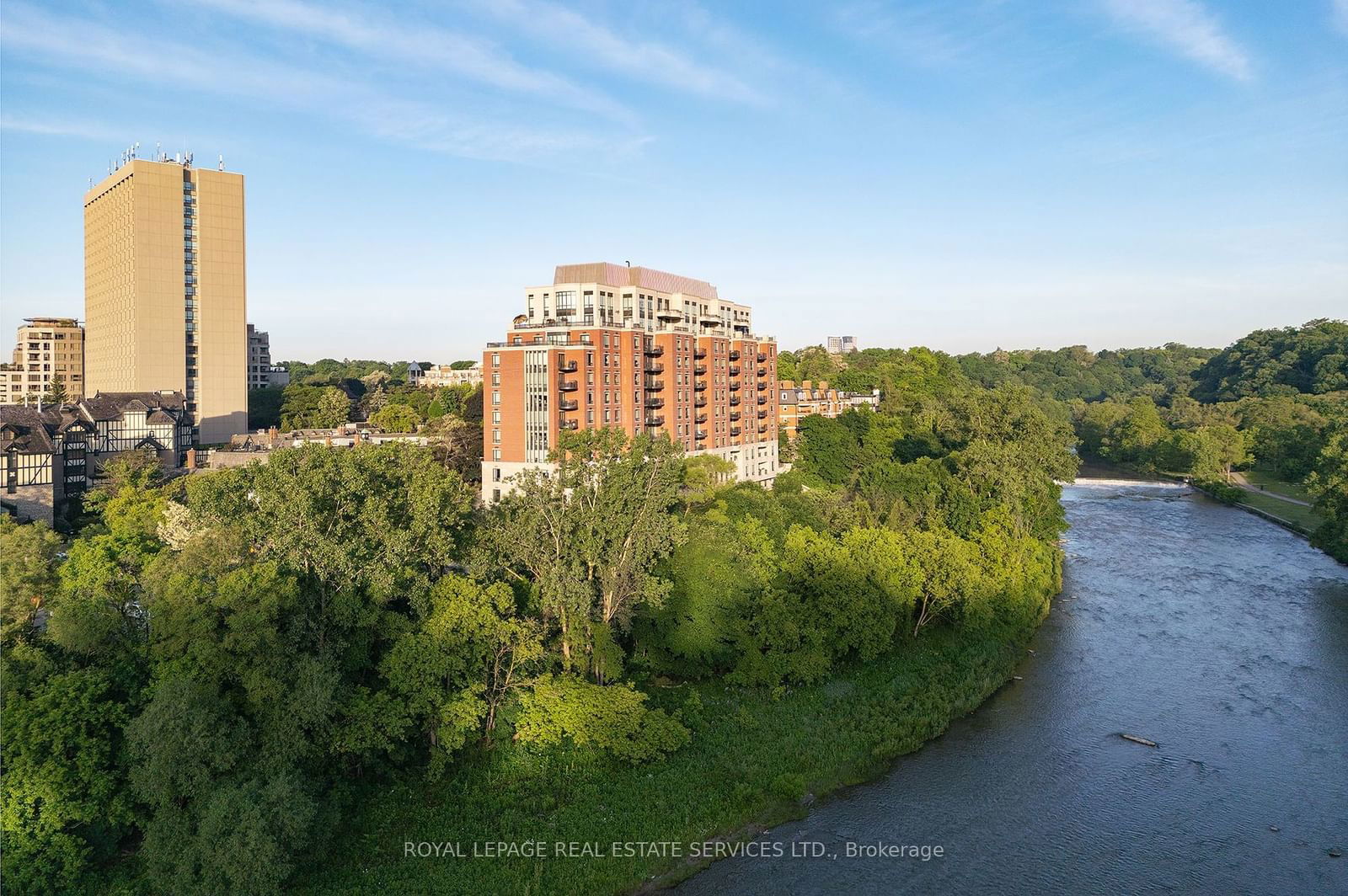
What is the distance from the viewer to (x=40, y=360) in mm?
116188

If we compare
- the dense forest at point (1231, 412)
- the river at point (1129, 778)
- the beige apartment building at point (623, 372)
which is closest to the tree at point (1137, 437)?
the dense forest at point (1231, 412)

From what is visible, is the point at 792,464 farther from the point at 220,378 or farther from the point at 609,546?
the point at 220,378

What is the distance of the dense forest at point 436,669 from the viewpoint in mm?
21125

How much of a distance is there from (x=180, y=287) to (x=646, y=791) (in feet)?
289

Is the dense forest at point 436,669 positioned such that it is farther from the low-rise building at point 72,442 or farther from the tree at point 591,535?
the low-rise building at point 72,442

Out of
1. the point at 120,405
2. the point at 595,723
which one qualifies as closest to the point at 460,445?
the point at 120,405

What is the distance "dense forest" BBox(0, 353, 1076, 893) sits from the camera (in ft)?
69.3

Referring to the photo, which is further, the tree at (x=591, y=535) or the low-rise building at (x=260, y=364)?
the low-rise building at (x=260, y=364)

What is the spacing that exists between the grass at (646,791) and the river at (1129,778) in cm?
96

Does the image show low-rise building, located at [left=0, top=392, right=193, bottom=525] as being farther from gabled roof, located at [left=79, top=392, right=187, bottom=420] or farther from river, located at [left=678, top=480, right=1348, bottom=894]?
river, located at [left=678, top=480, right=1348, bottom=894]

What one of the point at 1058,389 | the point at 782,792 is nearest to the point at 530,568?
the point at 782,792

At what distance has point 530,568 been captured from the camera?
→ 103 ft

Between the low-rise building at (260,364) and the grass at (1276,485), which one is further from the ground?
the low-rise building at (260,364)

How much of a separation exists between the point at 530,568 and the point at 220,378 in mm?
77827
